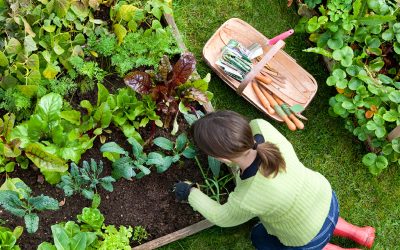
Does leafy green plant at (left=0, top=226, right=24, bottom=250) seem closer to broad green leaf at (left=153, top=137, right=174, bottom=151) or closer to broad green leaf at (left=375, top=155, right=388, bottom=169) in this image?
broad green leaf at (left=153, top=137, right=174, bottom=151)

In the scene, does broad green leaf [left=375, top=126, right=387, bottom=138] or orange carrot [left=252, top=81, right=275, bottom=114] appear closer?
broad green leaf [left=375, top=126, right=387, bottom=138]

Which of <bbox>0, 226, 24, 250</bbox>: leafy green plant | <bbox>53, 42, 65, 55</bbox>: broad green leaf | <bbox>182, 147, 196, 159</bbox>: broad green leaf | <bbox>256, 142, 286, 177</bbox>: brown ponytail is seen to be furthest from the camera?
<bbox>182, 147, 196, 159</bbox>: broad green leaf

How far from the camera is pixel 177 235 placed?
3.69 meters

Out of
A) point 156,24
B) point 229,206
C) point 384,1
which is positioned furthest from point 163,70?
point 384,1

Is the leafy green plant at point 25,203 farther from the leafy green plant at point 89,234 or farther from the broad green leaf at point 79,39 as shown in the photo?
the broad green leaf at point 79,39

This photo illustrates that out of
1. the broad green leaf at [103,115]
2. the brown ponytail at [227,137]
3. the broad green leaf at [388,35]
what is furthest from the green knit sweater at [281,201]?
the broad green leaf at [388,35]

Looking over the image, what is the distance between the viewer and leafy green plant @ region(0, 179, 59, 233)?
322 centimetres

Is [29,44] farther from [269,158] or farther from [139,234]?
[269,158]

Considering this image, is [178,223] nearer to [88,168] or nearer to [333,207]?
[88,168]

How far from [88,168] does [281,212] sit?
3.72 ft

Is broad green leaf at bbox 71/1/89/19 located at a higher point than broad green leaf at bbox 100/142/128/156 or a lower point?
higher

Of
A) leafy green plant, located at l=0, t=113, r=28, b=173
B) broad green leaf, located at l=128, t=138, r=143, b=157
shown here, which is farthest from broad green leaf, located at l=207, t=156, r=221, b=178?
leafy green plant, located at l=0, t=113, r=28, b=173

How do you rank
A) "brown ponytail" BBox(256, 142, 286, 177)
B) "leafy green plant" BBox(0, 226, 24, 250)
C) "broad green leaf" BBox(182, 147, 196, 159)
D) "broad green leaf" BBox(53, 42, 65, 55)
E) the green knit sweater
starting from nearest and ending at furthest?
"brown ponytail" BBox(256, 142, 286, 177) → the green knit sweater → "leafy green plant" BBox(0, 226, 24, 250) → "broad green leaf" BBox(53, 42, 65, 55) → "broad green leaf" BBox(182, 147, 196, 159)

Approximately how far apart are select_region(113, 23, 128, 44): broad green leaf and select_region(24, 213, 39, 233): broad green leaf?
117 centimetres
